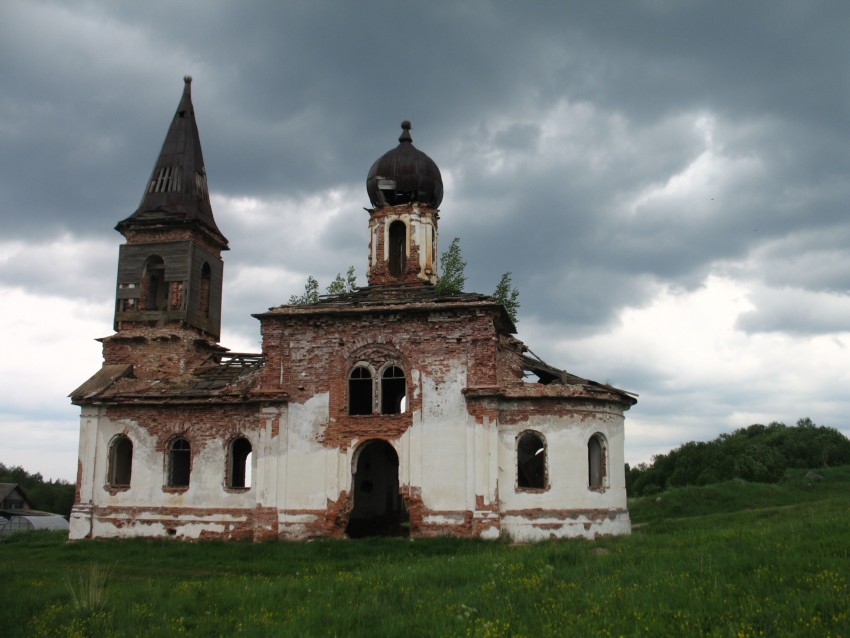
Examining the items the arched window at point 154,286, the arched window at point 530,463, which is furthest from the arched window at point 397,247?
the arched window at point 154,286

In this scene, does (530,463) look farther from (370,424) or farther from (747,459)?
(747,459)

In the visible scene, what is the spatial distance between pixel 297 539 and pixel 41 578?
22.7 ft

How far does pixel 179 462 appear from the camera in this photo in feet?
82.8

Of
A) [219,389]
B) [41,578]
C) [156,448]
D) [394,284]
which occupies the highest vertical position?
[394,284]

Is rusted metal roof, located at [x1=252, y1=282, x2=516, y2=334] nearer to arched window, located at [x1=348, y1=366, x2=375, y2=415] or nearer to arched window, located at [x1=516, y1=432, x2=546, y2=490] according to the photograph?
arched window, located at [x1=348, y1=366, x2=375, y2=415]

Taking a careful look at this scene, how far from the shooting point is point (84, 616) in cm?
1188

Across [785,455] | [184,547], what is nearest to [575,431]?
[184,547]

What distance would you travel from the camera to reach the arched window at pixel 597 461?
72.9ft

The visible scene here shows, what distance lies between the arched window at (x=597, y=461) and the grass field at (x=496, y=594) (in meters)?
4.60

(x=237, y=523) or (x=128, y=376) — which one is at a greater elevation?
(x=128, y=376)

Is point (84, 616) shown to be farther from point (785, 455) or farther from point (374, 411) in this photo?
point (785, 455)

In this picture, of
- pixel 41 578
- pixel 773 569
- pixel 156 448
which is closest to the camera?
pixel 773 569

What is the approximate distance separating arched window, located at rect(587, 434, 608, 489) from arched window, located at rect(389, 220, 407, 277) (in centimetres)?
830

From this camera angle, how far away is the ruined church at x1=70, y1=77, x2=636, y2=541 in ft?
69.7
